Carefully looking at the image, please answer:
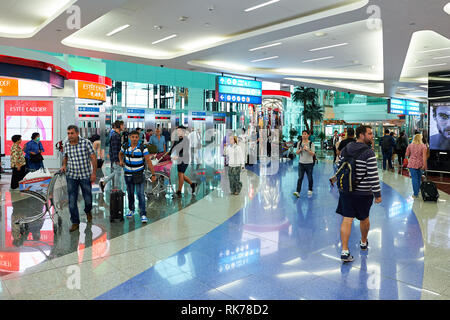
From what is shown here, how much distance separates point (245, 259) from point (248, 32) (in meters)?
5.47

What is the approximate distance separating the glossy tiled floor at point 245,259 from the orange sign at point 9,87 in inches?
287

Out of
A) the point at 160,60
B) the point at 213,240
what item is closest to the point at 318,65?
the point at 160,60

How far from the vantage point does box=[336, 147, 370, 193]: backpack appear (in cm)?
427

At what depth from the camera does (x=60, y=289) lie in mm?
3514

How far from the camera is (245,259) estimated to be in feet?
14.3

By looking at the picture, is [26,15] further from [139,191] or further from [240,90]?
[240,90]

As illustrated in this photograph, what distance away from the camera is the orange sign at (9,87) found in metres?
12.4

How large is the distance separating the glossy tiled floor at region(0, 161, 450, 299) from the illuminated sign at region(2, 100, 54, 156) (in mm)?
7181

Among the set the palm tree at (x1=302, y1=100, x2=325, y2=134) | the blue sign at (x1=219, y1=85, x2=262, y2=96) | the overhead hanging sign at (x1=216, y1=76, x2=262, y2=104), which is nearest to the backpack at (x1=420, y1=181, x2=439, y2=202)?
the overhead hanging sign at (x1=216, y1=76, x2=262, y2=104)

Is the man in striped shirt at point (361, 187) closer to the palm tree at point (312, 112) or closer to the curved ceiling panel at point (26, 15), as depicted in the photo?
the curved ceiling panel at point (26, 15)

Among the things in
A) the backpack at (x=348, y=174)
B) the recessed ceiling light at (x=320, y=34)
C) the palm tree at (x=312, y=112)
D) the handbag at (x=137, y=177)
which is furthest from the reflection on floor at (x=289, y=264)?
the palm tree at (x=312, y=112)

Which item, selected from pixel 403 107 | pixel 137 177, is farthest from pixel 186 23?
pixel 403 107

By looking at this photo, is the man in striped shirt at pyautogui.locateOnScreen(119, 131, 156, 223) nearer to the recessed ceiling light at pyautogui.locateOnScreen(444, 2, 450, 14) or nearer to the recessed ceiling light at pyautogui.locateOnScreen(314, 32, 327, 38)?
the recessed ceiling light at pyautogui.locateOnScreen(314, 32, 327, 38)
